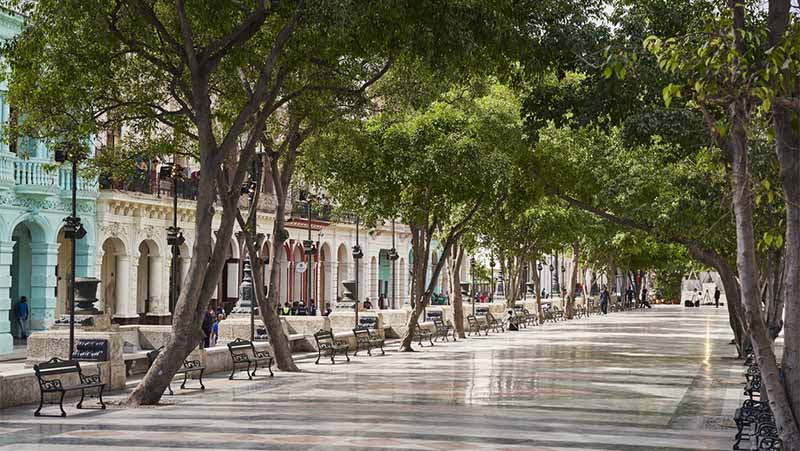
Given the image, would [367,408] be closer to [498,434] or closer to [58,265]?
[498,434]

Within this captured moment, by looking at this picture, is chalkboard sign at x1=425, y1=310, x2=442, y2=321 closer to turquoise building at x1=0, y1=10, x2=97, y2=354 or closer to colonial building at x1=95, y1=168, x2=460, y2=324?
colonial building at x1=95, y1=168, x2=460, y2=324

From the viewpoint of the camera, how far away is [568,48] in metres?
15.9

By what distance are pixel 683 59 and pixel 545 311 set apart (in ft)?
162

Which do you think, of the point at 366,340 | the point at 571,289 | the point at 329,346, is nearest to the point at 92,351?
the point at 329,346

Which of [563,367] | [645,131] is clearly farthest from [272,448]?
[563,367]

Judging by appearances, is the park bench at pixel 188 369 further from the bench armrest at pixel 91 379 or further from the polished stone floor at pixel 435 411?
the bench armrest at pixel 91 379

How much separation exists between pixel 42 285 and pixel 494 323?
1884 centimetres

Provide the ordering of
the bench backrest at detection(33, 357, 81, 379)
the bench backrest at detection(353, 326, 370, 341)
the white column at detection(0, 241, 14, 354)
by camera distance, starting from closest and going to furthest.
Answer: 1. the bench backrest at detection(33, 357, 81, 379)
2. the bench backrest at detection(353, 326, 370, 341)
3. the white column at detection(0, 241, 14, 354)

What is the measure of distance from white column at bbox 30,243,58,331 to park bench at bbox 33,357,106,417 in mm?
18777

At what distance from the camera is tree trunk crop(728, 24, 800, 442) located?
9680mm

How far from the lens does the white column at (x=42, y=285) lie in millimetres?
35188

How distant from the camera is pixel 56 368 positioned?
16.6 m

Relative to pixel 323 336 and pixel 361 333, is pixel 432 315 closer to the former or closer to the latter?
pixel 361 333

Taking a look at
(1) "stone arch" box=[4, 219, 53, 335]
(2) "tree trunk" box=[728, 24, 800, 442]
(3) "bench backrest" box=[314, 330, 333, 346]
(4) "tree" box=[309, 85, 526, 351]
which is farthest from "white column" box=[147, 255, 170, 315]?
(2) "tree trunk" box=[728, 24, 800, 442]
